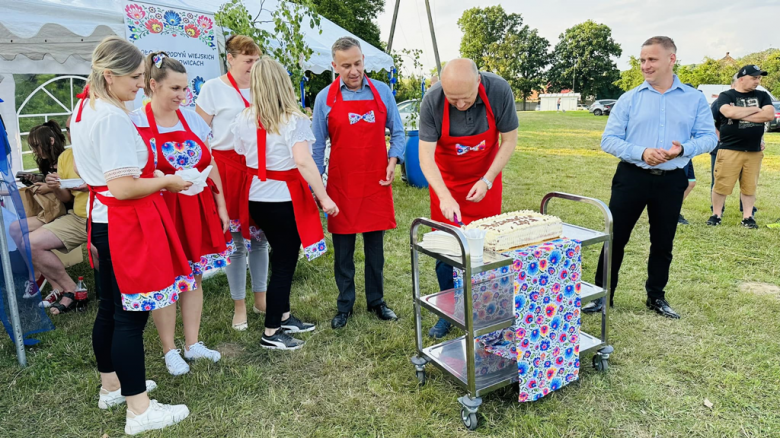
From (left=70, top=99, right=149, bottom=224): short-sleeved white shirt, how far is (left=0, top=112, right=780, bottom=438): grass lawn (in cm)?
122

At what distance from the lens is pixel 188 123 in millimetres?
2629

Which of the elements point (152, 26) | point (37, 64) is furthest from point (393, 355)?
point (37, 64)

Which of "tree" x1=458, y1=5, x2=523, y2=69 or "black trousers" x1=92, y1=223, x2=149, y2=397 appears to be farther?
"tree" x1=458, y1=5, x2=523, y2=69

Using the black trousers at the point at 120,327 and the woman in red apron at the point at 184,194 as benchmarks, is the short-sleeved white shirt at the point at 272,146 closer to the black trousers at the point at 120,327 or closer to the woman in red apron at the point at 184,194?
the woman in red apron at the point at 184,194

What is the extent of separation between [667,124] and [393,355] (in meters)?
2.26

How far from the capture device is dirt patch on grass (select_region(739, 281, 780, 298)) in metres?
3.78

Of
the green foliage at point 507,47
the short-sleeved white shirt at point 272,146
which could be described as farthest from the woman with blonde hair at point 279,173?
the green foliage at point 507,47

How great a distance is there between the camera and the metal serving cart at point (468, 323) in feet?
7.10

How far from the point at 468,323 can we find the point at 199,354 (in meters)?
1.69

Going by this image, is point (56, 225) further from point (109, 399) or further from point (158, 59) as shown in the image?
point (158, 59)

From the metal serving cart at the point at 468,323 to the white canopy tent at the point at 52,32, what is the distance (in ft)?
9.58

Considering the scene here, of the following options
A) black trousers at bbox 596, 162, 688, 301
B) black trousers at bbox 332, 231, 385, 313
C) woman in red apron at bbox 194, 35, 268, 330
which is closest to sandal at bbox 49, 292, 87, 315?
woman in red apron at bbox 194, 35, 268, 330

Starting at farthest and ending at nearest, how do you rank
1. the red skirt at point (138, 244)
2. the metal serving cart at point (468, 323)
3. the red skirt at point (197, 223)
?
the red skirt at point (197, 223) < the metal serving cart at point (468, 323) < the red skirt at point (138, 244)

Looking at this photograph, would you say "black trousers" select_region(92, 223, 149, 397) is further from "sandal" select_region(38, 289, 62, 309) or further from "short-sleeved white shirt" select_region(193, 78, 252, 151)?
"sandal" select_region(38, 289, 62, 309)
